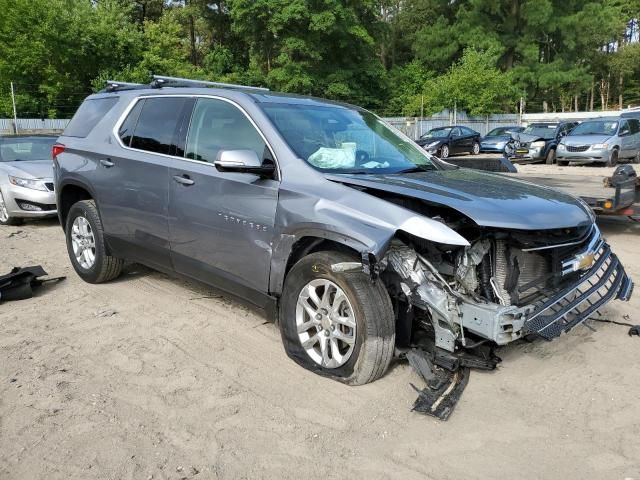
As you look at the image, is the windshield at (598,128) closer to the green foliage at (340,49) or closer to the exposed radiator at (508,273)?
the exposed radiator at (508,273)

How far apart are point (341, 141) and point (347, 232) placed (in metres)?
1.14

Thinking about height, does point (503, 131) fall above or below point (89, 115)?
below

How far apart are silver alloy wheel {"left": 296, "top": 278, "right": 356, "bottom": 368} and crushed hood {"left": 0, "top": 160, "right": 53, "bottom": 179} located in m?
6.94

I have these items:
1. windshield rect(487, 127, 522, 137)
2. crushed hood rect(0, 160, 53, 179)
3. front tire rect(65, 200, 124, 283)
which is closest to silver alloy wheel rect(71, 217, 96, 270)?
front tire rect(65, 200, 124, 283)

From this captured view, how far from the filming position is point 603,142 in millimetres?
17422

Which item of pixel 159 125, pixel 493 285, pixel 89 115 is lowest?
pixel 493 285

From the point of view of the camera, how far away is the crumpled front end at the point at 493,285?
3.09m

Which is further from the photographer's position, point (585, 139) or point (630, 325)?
point (585, 139)

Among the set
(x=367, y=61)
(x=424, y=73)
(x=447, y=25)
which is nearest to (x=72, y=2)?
(x=367, y=61)

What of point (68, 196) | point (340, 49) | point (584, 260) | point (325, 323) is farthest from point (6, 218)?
point (340, 49)

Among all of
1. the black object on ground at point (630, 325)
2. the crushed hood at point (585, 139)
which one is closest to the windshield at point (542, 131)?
the crushed hood at point (585, 139)

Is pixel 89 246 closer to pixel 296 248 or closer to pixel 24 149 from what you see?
pixel 296 248

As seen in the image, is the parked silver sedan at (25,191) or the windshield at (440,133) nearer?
the parked silver sedan at (25,191)

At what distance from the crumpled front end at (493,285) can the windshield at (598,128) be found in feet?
55.1
